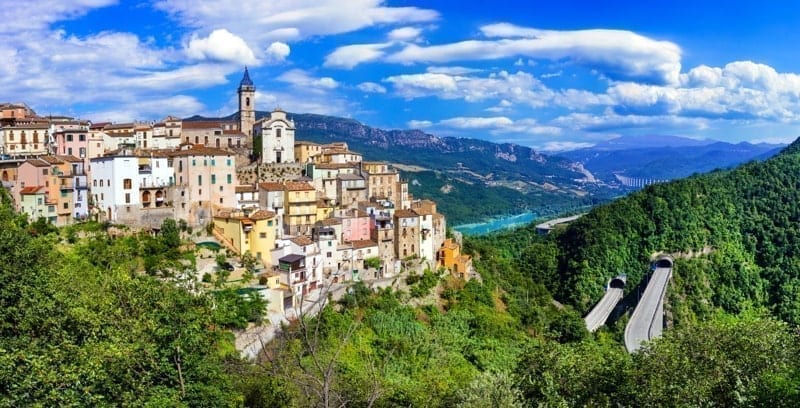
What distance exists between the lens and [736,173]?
298 ft

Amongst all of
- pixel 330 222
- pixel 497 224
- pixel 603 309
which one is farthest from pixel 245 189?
pixel 497 224

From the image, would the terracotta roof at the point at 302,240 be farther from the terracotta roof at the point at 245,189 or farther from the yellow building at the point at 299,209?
the terracotta roof at the point at 245,189

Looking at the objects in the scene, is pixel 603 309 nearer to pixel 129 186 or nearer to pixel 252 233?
pixel 252 233

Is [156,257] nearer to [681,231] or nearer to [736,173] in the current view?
[681,231]

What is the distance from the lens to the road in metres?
57.5

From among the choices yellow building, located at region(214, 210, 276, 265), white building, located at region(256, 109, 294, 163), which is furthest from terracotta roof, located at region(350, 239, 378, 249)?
white building, located at region(256, 109, 294, 163)

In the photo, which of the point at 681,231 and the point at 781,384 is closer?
the point at 781,384

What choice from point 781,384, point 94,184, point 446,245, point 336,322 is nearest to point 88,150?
point 94,184

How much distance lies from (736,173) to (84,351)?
91.6m

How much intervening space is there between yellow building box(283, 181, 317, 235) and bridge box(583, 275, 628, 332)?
2553cm

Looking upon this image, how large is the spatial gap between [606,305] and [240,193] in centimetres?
3760

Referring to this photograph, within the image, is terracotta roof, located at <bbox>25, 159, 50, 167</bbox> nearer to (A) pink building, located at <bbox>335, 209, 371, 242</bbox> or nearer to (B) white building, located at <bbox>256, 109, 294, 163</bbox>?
(B) white building, located at <bbox>256, 109, 294, 163</bbox>

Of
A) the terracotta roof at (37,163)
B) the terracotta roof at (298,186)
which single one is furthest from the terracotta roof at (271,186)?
the terracotta roof at (37,163)

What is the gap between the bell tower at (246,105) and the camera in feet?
169
